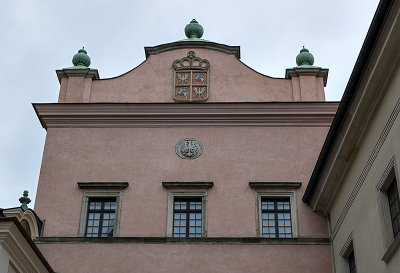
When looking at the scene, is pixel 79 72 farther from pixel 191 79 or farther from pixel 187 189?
pixel 187 189

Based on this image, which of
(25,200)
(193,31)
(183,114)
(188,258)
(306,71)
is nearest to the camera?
(188,258)

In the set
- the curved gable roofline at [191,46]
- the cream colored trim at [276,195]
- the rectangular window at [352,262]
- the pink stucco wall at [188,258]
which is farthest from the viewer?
the curved gable roofline at [191,46]

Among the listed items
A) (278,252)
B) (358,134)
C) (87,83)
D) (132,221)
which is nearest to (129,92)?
(87,83)

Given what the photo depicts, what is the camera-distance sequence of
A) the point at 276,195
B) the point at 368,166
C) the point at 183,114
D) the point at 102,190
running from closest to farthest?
the point at 368,166 < the point at 276,195 < the point at 102,190 < the point at 183,114

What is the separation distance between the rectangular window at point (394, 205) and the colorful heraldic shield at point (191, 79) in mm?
8643

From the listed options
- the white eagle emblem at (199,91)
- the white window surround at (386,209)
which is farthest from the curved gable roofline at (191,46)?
the white window surround at (386,209)

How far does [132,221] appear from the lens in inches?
752

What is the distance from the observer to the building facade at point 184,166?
1855cm

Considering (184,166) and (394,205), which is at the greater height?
(184,166)

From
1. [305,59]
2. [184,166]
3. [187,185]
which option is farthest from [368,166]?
[305,59]

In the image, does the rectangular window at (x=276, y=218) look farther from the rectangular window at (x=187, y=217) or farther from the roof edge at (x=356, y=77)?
the rectangular window at (x=187, y=217)

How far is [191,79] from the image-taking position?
21.6 metres

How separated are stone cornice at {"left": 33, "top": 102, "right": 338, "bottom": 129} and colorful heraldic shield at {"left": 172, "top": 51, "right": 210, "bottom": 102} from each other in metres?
0.62

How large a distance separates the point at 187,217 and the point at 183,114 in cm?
317
